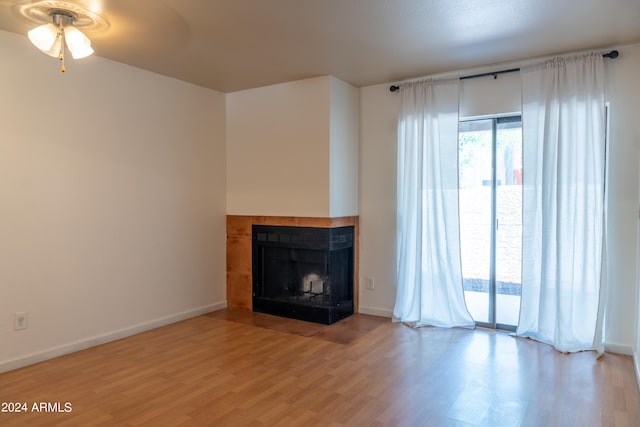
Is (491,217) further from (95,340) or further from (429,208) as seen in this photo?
(95,340)

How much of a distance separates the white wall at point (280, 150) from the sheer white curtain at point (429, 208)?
841 mm

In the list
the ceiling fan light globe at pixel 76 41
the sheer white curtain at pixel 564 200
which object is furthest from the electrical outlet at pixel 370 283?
the ceiling fan light globe at pixel 76 41

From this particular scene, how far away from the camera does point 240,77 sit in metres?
4.34

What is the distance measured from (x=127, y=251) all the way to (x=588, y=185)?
406cm

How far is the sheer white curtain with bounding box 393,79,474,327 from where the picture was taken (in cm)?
412

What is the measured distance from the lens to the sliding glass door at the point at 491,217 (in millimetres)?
4023

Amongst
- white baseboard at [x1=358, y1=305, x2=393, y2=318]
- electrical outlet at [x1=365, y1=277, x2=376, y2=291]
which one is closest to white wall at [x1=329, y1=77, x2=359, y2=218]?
electrical outlet at [x1=365, y1=277, x2=376, y2=291]

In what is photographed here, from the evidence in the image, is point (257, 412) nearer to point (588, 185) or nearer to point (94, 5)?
point (94, 5)

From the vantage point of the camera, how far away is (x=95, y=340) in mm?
3695

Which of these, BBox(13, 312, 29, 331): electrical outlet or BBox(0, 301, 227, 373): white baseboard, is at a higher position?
BBox(13, 312, 29, 331): electrical outlet

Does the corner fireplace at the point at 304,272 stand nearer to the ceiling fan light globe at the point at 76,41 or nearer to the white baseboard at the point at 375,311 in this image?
the white baseboard at the point at 375,311

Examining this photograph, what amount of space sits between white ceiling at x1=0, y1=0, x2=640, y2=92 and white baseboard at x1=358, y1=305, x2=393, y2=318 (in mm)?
2486

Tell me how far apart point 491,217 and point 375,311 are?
158 centimetres

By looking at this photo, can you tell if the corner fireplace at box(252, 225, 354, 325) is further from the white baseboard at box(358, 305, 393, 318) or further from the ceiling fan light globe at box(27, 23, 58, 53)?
the ceiling fan light globe at box(27, 23, 58, 53)
